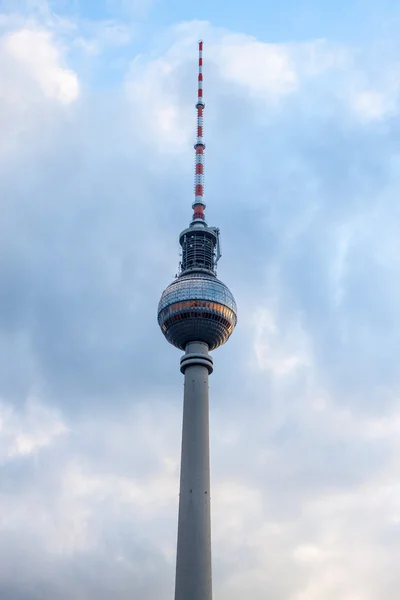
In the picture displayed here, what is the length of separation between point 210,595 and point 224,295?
49143 mm

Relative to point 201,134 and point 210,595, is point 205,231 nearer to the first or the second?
point 201,134

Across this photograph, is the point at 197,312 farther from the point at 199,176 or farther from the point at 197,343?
the point at 199,176

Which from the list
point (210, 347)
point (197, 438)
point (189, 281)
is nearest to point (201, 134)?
point (189, 281)

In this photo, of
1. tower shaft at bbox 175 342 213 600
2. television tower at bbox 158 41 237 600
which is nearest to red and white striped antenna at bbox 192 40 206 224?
television tower at bbox 158 41 237 600

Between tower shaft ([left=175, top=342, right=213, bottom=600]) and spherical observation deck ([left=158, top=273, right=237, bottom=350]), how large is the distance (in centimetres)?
341

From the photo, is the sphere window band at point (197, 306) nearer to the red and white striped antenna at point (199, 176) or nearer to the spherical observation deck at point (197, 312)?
the spherical observation deck at point (197, 312)

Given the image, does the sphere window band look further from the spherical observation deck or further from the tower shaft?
the tower shaft

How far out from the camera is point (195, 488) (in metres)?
102

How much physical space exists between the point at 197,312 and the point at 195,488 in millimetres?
29682

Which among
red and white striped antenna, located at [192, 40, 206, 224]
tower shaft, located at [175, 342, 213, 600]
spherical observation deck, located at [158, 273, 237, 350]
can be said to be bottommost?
tower shaft, located at [175, 342, 213, 600]

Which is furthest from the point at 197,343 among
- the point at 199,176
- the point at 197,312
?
the point at 199,176

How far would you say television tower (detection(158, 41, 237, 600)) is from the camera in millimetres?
97688

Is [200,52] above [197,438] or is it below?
above

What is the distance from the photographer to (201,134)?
13525 cm
